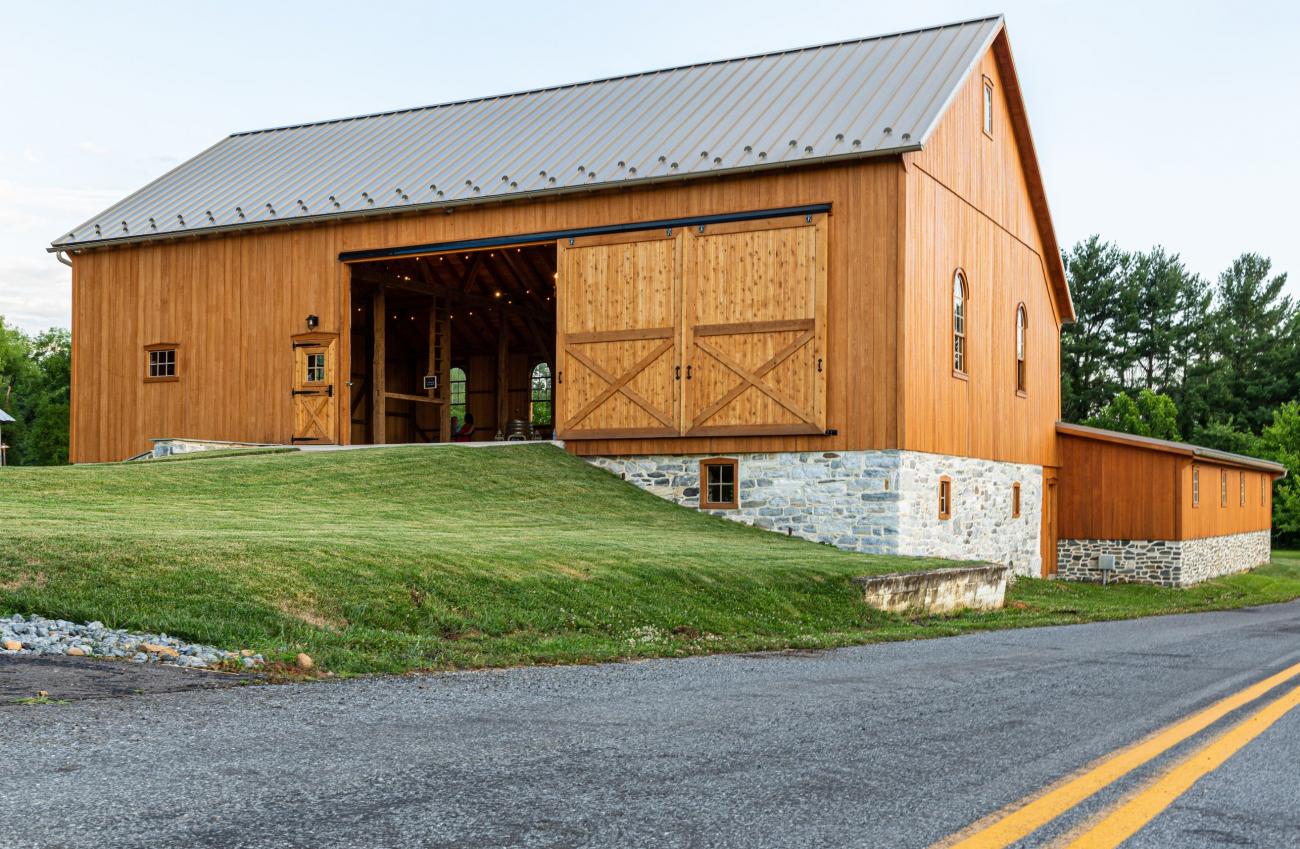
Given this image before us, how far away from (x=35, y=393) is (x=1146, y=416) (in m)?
55.9

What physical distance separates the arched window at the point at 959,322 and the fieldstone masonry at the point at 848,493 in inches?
70.0

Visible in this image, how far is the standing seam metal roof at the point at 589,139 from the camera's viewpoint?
20.8m

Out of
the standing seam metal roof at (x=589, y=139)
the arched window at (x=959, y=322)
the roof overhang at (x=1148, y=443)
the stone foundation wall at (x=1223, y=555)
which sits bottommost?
the stone foundation wall at (x=1223, y=555)

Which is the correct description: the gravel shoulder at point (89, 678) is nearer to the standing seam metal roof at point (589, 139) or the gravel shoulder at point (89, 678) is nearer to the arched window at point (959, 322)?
the standing seam metal roof at point (589, 139)

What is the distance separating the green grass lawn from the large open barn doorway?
705 cm

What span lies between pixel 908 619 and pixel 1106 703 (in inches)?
297

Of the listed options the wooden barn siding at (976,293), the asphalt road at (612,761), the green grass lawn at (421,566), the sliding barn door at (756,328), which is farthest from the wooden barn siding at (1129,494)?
the asphalt road at (612,761)

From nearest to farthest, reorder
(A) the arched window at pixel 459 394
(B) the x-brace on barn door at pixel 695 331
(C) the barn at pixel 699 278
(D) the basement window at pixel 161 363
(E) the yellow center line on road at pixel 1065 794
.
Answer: (E) the yellow center line on road at pixel 1065 794 < (C) the barn at pixel 699 278 < (B) the x-brace on barn door at pixel 695 331 < (D) the basement window at pixel 161 363 < (A) the arched window at pixel 459 394

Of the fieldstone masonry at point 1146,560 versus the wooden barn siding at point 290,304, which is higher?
the wooden barn siding at point 290,304

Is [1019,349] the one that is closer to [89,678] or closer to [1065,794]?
[89,678]

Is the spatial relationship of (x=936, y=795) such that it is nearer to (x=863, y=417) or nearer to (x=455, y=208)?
(x=863, y=417)

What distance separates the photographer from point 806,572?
1428 cm

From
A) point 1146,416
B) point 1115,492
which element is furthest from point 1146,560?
point 1146,416

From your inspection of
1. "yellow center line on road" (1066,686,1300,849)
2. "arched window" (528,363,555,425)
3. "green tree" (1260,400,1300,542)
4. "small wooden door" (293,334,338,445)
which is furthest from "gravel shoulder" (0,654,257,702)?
"green tree" (1260,400,1300,542)
